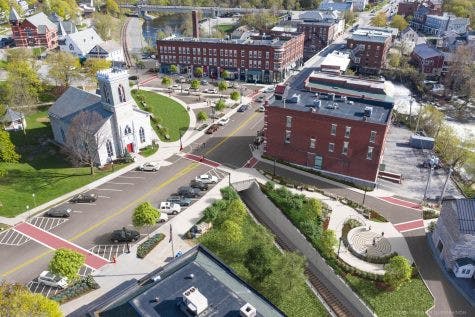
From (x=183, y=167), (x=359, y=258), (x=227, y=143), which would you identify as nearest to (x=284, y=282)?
(x=359, y=258)

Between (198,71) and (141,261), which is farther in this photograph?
(198,71)

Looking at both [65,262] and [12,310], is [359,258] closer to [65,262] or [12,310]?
[65,262]

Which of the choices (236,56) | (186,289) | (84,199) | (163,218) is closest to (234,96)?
(236,56)

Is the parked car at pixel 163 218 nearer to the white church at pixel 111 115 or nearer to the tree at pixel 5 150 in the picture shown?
the white church at pixel 111 115

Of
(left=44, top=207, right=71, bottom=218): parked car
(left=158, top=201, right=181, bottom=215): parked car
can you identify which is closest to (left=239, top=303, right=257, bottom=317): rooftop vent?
(left=158, top=201, right=181, bottom=215): parked car

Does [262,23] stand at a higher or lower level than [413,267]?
higher

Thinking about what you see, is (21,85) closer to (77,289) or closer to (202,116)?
(202,116)
